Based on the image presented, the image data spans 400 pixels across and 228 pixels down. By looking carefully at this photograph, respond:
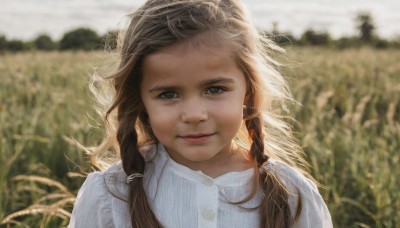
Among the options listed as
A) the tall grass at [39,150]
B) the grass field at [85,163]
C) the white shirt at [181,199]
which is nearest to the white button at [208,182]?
the white shirt at [181,199]

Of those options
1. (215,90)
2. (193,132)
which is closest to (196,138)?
(193,132)

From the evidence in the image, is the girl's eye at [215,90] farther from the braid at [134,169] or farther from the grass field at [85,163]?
the grass field at [85,163]

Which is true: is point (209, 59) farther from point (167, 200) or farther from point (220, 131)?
point (167, 200)

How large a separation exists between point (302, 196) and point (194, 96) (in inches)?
20.1

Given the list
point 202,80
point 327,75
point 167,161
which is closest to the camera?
point 202,80

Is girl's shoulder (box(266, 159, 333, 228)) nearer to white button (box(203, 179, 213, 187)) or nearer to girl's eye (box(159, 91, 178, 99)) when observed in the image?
white button (box(203, 179, 213, 187))

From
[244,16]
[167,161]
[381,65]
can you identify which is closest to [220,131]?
[167,161]

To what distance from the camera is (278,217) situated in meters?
1.68

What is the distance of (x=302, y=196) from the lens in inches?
69.0

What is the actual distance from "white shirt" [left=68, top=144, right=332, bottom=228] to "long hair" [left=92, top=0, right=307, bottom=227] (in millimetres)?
35

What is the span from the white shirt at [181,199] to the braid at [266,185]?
0.10 ft

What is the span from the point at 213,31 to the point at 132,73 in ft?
0.89

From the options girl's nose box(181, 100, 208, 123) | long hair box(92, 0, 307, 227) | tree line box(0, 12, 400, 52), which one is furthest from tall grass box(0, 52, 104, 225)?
tree line box(0, 12, 400, 52)

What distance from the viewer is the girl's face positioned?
59.4 inches
